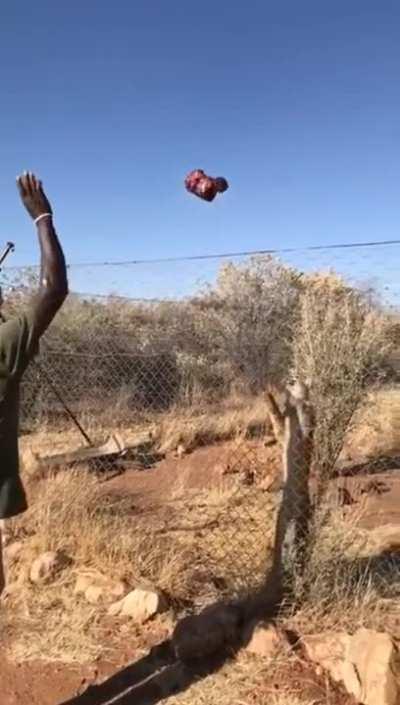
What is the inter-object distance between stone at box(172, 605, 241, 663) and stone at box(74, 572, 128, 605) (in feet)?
2.33

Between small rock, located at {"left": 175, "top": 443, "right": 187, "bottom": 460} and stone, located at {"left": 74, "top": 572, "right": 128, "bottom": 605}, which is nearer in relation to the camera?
stone, located at {"left": 74, "top": 572, "right": 128, "bottom": 605}

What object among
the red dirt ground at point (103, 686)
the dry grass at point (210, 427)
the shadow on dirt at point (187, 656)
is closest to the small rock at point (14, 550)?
the red dirt ground at point (103, 686)

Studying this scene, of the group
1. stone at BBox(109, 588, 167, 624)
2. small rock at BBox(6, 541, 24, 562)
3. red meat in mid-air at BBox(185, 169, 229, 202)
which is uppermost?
red meat in mid-air at BBox(185, 169, 229, 202)

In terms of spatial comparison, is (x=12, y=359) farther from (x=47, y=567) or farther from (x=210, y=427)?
(x=210, y=427)

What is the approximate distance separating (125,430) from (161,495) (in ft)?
10.8

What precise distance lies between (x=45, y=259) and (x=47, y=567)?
2564mm

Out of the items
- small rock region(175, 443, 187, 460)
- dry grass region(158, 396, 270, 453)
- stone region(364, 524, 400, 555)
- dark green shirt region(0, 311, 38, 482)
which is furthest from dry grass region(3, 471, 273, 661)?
dry grass region(158, 396, 270, 453)

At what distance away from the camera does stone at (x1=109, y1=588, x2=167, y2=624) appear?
4242 millimetres

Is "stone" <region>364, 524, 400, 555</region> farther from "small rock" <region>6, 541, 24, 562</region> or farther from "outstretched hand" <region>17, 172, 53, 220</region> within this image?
"outstretched hand" <region>17, 172, 53, 220</region>

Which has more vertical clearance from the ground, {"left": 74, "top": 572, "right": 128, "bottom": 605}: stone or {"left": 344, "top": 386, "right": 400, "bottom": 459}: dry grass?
{"left": 344, "top": 386, "right": 400, "bottom": 459}: dry grass

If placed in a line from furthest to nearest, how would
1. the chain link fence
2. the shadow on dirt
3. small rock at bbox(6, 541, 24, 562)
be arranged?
1. small rock at bbox(6, 541, 24, 562)
2. the chain link fence
3. the shadow on dirt

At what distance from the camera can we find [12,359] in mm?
2889

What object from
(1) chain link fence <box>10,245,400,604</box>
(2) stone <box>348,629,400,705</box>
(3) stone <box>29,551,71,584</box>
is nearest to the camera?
(2) stone <box>348,629,400,705</box>

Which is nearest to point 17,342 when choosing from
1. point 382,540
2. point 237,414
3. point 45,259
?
A: point 45,259
